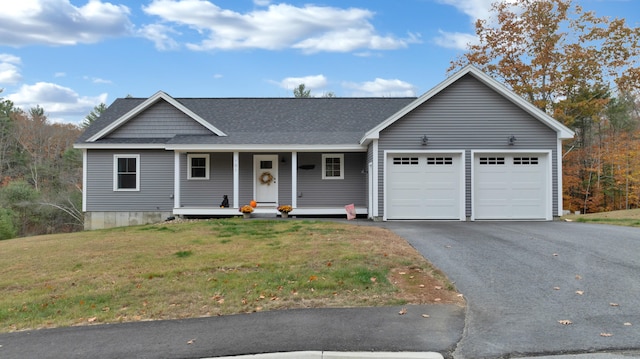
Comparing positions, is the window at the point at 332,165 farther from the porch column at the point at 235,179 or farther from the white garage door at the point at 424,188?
the porch column at the point at 235,179

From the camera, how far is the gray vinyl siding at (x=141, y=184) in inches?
701

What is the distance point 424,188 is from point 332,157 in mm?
4362

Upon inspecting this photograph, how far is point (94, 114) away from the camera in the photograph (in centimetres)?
4575

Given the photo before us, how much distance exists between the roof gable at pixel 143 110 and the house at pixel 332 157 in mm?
42

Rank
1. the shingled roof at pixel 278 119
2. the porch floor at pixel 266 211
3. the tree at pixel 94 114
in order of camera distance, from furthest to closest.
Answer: the tree at pixel 94 114 < the shingled roof at pixel 278 119 < the porch floor at pixel 266 211

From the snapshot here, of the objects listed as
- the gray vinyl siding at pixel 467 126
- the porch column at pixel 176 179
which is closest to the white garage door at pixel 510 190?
the gray vinyl siding at pixel 467 126

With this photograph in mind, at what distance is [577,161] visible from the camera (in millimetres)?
30734

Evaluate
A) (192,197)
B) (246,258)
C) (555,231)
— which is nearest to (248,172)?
(192,197)

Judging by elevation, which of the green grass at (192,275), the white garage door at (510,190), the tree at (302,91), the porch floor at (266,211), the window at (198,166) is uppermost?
the tree at (302,91)

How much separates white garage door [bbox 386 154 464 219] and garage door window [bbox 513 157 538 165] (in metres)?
1.93

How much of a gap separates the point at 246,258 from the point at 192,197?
34.4 feet

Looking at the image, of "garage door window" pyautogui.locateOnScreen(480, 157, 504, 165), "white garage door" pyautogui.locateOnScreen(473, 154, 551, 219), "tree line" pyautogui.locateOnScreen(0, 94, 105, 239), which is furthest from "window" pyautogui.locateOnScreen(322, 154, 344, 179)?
"tree line" pyautogui.locateOnScreen(0, 94, 105, 239)

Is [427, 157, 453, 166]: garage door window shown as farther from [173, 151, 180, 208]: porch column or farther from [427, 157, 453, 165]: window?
[173, 151, 180, 208]: porch column

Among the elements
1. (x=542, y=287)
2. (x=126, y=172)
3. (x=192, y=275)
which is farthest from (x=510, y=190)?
(x=126, y=172)
